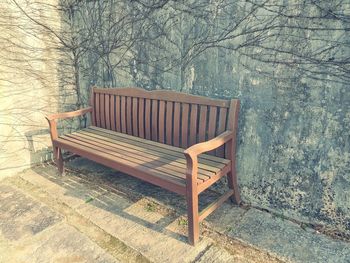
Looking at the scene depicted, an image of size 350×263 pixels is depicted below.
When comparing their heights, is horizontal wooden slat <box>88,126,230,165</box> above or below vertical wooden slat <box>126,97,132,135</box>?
below

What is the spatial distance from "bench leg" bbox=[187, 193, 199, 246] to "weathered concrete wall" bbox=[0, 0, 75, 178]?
8.52 feet

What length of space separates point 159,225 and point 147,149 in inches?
31.9

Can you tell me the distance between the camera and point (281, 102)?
264cm

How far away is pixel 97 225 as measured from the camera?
275 centimetres

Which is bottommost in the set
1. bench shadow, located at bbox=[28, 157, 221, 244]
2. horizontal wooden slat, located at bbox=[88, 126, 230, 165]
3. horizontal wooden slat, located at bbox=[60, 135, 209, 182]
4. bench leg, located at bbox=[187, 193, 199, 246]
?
bench shadow, located at bbox=[28, 157, 221, 244]

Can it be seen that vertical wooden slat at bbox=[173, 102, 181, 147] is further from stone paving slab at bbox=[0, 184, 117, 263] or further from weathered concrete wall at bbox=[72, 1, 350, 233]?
stone paving slab at bbox=[0, 184, 117, 263]

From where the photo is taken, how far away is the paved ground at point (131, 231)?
2373mm

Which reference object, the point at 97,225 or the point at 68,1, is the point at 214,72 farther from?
the point at 68,1

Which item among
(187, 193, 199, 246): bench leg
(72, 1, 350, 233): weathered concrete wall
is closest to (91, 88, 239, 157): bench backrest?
(72, 1, 350, 233): weathered concrete wall

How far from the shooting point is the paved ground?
237 cm

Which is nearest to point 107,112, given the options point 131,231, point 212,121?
point 212,121

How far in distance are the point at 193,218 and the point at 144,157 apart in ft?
2.71

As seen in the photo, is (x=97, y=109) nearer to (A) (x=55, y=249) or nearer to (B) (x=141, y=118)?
(B) (x=141, y=118)

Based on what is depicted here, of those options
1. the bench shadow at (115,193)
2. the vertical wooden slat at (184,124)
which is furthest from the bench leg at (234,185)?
the vertical wooden slat at (184,124)
